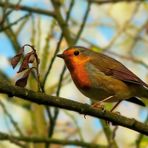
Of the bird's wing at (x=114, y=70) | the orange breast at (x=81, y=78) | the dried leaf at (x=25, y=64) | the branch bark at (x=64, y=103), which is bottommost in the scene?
the branch bark at (x=64, y=103)

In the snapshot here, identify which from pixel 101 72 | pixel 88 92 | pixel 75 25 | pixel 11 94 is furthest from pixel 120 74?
pixel 75 25

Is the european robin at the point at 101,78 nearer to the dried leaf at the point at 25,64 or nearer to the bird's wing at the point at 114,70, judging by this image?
the bird's wing at the point at 114,70

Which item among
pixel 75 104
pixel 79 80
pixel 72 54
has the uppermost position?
pixel 72 54

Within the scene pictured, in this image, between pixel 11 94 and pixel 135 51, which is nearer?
pixel 11 94

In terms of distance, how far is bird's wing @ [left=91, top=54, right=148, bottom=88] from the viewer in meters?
3.67

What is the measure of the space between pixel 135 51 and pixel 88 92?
2.82 m

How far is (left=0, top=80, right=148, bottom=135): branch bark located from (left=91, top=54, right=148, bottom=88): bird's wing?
105cm

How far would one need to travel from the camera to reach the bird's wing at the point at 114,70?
3667 millimetres

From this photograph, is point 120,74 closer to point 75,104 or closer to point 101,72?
point 101,72

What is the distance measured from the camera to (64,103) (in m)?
2.43

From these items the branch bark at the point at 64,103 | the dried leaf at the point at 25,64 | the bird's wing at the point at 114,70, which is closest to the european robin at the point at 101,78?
the bird's wing at the point at 114,70

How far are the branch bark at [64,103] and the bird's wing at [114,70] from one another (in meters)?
1.05

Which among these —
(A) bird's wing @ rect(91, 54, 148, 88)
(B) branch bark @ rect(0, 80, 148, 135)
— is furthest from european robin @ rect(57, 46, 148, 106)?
(B) branch bark @ rect(0, 80, 148, 135)

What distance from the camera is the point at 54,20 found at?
487 centimetres
